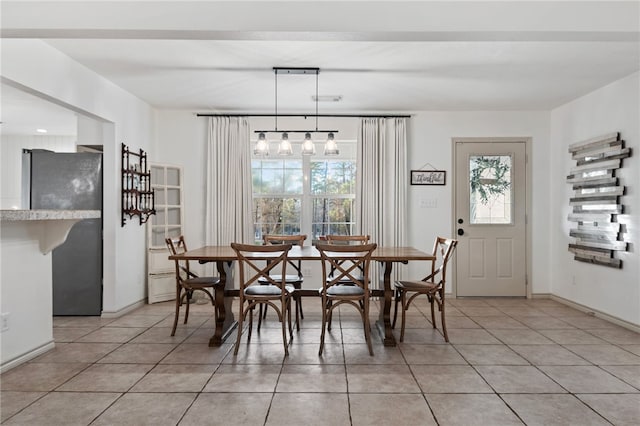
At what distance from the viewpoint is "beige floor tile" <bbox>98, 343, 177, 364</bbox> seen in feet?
10.3

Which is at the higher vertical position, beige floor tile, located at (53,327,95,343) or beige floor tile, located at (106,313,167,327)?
beige floor tile, located at (53,327,95,343)

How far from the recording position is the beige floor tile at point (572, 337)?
3623mm

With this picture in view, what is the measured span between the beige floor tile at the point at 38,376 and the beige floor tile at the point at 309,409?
151 centimetres

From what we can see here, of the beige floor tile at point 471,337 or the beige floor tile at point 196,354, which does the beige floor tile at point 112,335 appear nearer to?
the beige floor tile at point 196,354

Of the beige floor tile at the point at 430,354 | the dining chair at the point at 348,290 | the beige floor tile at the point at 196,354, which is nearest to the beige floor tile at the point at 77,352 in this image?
the beige floor tile at the point at 196,354

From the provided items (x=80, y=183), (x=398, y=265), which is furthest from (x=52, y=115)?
(x=398, y=265)

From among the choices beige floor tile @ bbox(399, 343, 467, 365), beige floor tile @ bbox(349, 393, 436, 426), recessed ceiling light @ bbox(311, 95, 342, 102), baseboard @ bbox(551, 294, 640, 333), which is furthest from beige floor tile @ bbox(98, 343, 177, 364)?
baseboard @ bbox(551, 294, 640, 333)

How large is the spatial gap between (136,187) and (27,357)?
2.28m

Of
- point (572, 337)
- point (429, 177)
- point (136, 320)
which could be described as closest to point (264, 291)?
point (136, 320)

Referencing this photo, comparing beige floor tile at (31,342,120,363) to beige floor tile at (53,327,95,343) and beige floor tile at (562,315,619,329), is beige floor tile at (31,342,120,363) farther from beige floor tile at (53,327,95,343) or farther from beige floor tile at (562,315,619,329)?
beige floor tile at (562,315,619,329)

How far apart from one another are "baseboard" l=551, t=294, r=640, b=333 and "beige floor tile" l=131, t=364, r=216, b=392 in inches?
157

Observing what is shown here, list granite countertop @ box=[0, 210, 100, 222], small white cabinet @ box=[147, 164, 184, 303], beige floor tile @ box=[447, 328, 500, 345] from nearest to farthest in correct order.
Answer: granite countertop @ box=[0, 210, 100, 222] → beige floor tile @ box=[447, 328, 500, 345] → small white cabinet @ box=[147, 164, 184, 303]

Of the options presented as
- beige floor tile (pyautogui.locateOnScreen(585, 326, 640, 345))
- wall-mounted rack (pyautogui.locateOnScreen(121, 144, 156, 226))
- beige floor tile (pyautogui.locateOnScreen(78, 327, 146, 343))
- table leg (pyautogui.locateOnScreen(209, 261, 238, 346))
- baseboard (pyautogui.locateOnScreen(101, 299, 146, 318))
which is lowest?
beige floor tile (pyautogui.locateOnScreen(585, 326, 640, 345))

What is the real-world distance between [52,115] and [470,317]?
6003 mm
